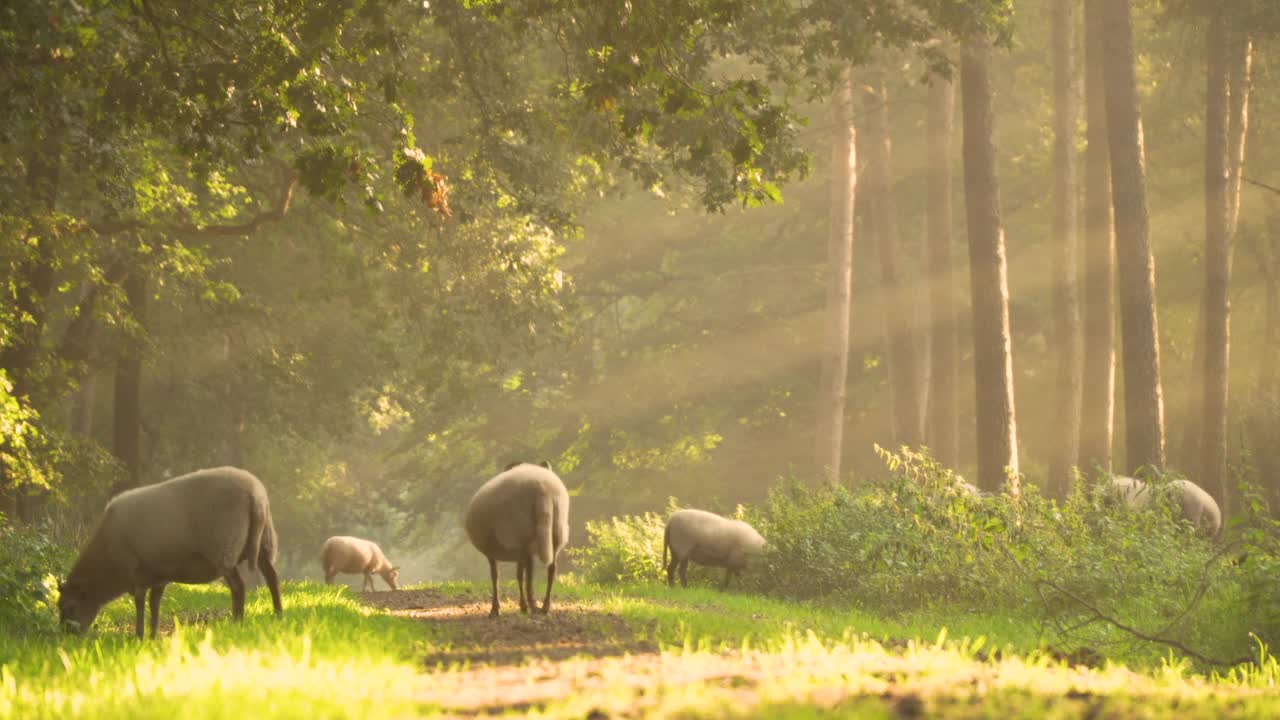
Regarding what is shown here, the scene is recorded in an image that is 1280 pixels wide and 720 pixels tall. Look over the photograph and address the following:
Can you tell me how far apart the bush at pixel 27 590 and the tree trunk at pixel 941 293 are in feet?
65.4

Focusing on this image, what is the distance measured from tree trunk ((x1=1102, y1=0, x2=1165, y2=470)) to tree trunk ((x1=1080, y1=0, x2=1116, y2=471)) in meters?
0.55

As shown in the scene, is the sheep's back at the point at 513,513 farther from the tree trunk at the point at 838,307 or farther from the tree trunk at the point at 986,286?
the tree trunk at the point at 838,307

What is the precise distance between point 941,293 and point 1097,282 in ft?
13.7

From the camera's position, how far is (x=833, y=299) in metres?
29.8

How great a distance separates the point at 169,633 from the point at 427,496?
37.8 meters

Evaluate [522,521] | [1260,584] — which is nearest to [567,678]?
[522,521]

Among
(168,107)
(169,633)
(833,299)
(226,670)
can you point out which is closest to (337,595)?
(169,633)

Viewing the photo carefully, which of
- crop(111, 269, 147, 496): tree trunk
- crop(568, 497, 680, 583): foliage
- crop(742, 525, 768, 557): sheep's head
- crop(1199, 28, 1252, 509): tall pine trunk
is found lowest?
crop(568, 497, 680, 583): foliage

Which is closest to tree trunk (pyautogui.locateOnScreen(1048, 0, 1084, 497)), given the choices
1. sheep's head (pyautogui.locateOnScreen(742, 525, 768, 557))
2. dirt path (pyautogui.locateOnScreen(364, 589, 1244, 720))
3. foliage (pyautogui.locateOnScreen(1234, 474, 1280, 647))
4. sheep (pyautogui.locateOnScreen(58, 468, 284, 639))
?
sheep's head (pyautogui.locateOnScreen(742, 525, 768, 557))

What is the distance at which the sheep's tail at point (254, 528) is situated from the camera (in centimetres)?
1104

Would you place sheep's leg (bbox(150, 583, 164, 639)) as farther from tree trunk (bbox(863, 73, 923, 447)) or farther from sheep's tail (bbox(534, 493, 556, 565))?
tree trunk (bbox(863, 73, 923, 447))

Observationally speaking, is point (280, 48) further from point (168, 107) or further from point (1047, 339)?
point (1047, 339)

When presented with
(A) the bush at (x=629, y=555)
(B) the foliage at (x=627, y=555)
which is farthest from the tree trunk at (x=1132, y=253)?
(B) the foliage at (x=627, y=555)

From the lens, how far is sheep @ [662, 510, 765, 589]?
18312 millimetres
